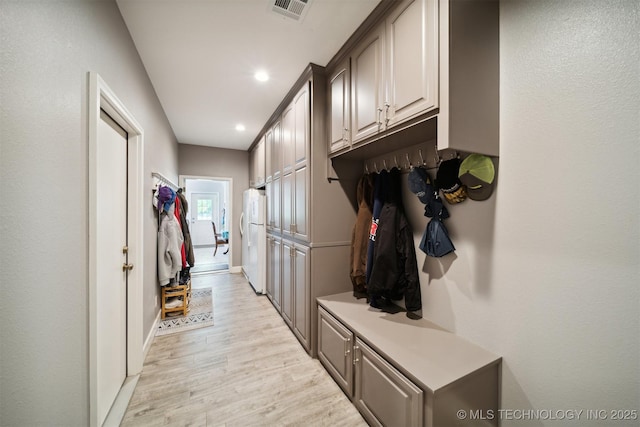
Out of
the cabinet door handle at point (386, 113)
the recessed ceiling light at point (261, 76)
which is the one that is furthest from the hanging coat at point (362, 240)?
the recessed ceiling light at point (261, 76)

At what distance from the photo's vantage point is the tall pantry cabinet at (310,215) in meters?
2.09

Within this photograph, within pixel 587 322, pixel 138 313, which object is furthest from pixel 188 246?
pixel 587 322

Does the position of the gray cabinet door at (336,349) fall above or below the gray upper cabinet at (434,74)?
below

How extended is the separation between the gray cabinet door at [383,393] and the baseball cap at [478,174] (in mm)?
1076

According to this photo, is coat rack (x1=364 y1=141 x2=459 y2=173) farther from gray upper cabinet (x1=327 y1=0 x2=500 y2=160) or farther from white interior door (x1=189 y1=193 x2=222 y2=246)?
white interior door (x1=189 y1=193 x2=222 y2=246)

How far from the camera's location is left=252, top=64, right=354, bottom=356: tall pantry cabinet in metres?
2.09

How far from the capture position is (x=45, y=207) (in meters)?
0.83

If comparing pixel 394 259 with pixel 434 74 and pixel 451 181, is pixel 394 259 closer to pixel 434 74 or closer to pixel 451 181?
pixel 451 181

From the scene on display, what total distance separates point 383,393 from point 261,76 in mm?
2673

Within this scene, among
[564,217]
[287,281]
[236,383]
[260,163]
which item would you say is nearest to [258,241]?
[287,281]

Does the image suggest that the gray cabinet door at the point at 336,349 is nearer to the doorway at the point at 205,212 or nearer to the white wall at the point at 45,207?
the white wall at the point at 45,207

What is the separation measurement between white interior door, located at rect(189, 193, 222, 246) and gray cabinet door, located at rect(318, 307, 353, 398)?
25.5 feet

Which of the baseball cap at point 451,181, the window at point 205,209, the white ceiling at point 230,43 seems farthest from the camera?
the window at point 205,209

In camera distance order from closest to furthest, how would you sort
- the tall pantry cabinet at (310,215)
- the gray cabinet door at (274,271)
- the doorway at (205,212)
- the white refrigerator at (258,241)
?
the tall pantry cabinet at (310,215) → the gray cabinet door at (274,271) → the white refrigerator at (258,241) → the doorway at (205,212)
